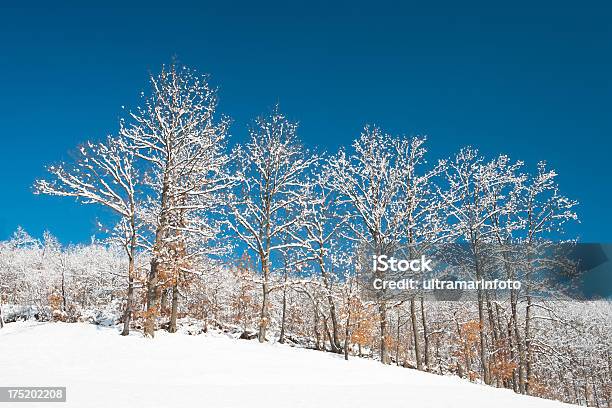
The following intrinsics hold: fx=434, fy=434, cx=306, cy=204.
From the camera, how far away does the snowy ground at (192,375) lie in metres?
8.49

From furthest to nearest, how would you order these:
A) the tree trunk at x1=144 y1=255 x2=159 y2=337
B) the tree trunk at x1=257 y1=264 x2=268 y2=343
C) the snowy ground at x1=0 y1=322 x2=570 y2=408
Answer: the tree trunk at x1=257 y1=264 x2=268 y2=343 < the tree trunk at x1=144 y1=255 x2=159 y2=337 < the snowy ground at x1=0 y1=322 x2=570 y2=408

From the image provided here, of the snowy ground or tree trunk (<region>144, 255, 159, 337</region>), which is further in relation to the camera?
tree trunk (<region>144, 255, 159, 337</region>)

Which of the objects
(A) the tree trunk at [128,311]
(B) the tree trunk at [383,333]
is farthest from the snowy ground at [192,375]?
(B) the tree trunk at [383,333]

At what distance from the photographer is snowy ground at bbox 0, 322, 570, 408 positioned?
8492 mm

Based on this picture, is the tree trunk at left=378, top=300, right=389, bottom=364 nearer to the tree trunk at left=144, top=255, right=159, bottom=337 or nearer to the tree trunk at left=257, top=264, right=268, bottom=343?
the tree trunk at left=257, top=264, right=268, bottom=343

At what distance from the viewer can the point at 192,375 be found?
11266 mm

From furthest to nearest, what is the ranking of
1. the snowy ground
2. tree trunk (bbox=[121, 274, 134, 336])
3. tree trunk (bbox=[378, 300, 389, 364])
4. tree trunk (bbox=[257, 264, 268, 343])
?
1. tree trunk (bbox=[378, 300, 389, 364])
2. tree trunk (bbox=[257, 264, 268, 343])
3. tree trunk (bbox=[121, 274, 134, 336])
4. the snowy ground

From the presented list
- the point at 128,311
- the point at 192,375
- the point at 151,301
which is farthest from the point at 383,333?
the point at 192,375

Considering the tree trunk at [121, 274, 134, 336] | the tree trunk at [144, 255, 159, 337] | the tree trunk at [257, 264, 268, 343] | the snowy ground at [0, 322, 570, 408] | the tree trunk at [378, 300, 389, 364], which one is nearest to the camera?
the snowy ground at [0, 322, 570, 408]

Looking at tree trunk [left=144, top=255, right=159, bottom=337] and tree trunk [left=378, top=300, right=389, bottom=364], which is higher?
tree trunk [left=144, top=255, right=159, bottom=337]

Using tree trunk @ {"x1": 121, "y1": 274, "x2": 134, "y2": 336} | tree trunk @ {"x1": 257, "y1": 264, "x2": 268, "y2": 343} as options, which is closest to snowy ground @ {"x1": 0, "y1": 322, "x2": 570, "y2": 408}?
tree trunk @ {"x1": 121, "y1": 274, "x2": 134, "y2": 336}

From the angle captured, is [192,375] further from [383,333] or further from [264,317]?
[383,333]

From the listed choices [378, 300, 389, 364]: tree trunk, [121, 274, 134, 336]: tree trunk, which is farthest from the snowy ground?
[378, 300, 389, 364]: tree trunk

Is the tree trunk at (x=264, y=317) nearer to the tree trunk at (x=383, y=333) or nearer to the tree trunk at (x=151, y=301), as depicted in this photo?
the tree trunk at (x=151, y=301)
